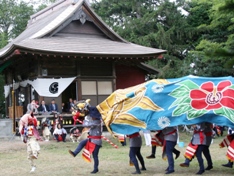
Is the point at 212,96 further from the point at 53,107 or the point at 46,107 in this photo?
the point at 46,107

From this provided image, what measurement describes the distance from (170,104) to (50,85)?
436 inches

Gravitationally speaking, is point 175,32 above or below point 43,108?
above

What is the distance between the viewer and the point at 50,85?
20.0m

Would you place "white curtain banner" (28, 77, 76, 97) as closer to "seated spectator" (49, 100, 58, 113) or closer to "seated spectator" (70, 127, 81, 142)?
"seated spectator" (49, 100, 58, 113)

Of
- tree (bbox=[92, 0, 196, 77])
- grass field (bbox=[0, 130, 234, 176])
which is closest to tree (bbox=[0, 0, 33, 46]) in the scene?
tree (bbox=[92, 0, 196, 77])

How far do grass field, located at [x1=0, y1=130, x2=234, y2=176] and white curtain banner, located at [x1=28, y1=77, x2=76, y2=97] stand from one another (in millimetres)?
3644

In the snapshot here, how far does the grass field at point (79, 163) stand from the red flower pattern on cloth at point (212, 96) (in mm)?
1600

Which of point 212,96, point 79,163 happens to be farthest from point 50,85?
point 212,96

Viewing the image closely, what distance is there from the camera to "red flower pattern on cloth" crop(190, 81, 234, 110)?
30.8 ft

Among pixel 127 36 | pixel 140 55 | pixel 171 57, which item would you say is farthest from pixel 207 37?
pixel 140 55

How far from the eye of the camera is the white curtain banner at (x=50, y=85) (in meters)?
19.9

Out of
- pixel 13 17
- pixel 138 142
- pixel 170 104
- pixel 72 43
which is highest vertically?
pixel 13 17

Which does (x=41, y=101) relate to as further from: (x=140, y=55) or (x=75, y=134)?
(x=140, y=55)

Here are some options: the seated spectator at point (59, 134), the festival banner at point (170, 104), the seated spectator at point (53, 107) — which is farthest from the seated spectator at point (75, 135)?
the festival banner at point (170, 104)
